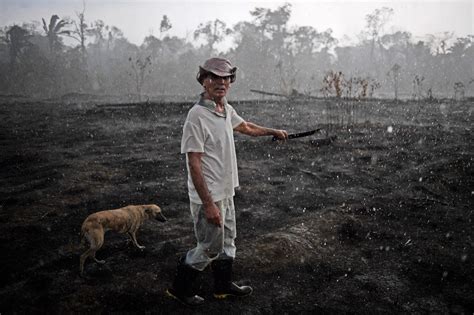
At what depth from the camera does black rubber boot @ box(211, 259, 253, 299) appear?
2697 millimetres

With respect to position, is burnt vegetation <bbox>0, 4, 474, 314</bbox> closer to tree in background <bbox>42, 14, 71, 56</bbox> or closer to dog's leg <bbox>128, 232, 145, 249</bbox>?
dog's leg <bbox>128, 232, 145, 249</bbox>

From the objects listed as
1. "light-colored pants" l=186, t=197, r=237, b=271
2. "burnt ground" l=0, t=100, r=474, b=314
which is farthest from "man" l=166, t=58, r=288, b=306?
"burnt ground" l=0, t=100, r=474, b=314

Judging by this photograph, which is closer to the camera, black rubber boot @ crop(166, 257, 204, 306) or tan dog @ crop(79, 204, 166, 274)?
black rubber boot @ crop(166, 257, 204, 306)

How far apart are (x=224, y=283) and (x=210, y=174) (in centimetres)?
93

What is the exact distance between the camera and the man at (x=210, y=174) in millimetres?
2336

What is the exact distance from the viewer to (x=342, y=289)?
3.12m

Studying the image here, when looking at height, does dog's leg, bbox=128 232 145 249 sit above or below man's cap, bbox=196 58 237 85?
below

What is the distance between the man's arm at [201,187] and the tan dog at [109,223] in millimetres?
1372

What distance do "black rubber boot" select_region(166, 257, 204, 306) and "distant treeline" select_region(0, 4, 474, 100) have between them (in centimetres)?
2514

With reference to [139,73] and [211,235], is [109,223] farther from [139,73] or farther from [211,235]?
[139,73]

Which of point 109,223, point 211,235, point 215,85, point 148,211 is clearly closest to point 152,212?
point 148,211

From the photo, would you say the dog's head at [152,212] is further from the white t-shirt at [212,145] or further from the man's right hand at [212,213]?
the man's right hand at [212,213]

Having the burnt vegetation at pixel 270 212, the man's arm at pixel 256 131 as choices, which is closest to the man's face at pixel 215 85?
the man's arm at pixel 256 131

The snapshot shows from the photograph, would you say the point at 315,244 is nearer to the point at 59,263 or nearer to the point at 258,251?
the point at 258,251
